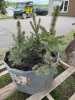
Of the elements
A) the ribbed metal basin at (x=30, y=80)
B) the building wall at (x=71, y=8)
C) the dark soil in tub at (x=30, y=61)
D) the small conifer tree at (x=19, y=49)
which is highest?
the small conifer tree at (x=19, y=49)

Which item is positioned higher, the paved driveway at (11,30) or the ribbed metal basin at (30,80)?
the ribbed metal basin at (30,80)

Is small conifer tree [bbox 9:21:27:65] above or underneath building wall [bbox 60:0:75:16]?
above

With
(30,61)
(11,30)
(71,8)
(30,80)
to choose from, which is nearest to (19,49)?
(30,61)

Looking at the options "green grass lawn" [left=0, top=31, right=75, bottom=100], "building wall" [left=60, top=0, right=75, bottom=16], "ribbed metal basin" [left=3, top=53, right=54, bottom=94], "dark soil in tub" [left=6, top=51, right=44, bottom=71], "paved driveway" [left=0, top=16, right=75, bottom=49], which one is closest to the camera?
"ribbed metal basin" [left=3, top=53, right=54, bottom=94]

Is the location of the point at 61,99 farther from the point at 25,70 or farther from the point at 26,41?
the point at 26,41

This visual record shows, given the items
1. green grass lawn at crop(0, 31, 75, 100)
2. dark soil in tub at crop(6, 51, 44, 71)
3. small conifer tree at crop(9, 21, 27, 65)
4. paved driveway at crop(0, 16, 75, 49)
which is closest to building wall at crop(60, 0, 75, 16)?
paved driveway at crop(0, 16, 75, 49)

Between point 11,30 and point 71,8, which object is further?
point 71,8

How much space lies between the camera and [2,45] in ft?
11.9

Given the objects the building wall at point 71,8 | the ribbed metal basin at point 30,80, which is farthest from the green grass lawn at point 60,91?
the building wall at point 71,8

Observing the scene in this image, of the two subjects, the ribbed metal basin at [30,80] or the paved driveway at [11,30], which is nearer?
the ribbed metal basin at [30,80]

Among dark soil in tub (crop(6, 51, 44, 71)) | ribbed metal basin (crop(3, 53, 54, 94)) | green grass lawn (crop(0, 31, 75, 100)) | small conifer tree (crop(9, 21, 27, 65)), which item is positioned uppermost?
small conifer tree (crop(9, 21, 27, 65))

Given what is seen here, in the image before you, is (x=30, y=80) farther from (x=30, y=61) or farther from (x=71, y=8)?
(x=71, y=8)

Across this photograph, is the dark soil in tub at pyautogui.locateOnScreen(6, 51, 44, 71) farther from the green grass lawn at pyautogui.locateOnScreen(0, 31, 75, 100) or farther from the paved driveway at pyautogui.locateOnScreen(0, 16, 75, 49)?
the paved driveway at pyautogui.locateOnScreen(0, 16, 75, 49)

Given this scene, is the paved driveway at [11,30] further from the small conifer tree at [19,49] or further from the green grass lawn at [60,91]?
the small conifer tree at [19,49]
